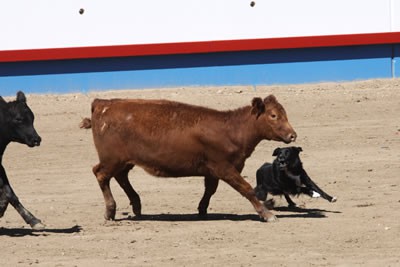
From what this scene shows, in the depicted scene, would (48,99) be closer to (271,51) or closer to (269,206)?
(271,51)

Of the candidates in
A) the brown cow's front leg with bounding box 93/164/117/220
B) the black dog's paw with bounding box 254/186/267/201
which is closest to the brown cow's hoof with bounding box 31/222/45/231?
the brown cow's front leg with bounding box 93/164/117/220

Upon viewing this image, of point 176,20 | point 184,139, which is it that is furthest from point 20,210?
point 176,20

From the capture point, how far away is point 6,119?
13.4 m

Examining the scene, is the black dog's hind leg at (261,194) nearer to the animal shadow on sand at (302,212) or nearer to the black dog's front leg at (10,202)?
the animal shadow on sand at (302,212)

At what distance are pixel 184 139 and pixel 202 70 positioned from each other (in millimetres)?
10058

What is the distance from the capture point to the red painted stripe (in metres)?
23.5

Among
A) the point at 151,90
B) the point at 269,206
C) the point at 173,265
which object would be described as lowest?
the point at 151,90

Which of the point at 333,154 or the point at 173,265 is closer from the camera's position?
the point at 173,265

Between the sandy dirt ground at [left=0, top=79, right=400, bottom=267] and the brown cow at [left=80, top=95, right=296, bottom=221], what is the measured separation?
19.9 inches

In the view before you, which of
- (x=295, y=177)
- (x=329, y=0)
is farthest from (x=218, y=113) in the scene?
(x=329, y=0)

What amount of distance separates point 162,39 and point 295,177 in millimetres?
9684

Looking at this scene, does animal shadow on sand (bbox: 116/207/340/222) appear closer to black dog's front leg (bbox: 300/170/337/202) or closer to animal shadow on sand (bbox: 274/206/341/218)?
animal shadow on sand (bbox: 274/206/341/218)

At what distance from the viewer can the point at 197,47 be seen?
78.7 feet

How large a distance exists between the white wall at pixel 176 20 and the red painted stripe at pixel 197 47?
147 millimetres
